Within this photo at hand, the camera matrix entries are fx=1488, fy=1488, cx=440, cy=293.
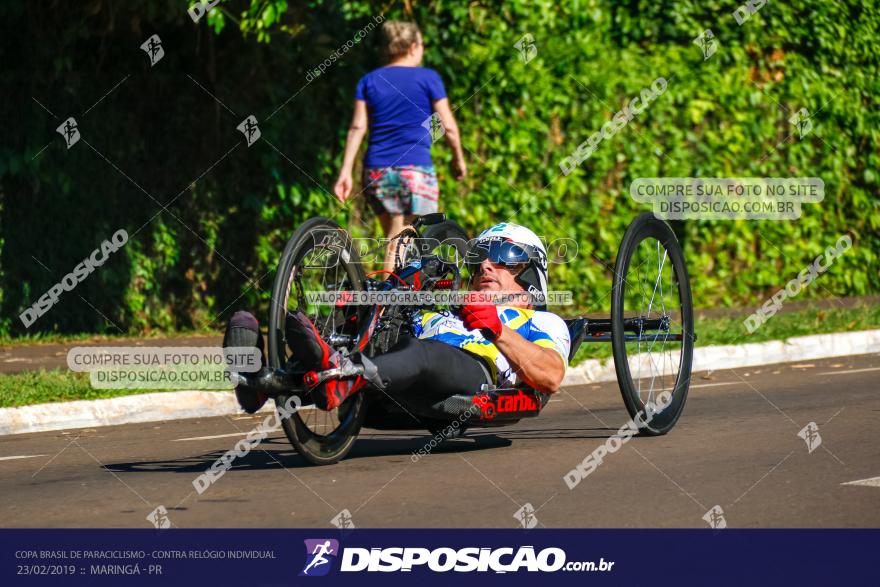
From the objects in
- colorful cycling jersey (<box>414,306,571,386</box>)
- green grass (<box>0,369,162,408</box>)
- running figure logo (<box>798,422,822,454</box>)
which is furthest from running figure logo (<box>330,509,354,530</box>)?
green grass (<box>0,369,162,408</box>)

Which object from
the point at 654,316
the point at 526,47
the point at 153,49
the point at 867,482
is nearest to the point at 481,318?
the point at 867,482

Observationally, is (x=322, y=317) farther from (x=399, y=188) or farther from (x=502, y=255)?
(x=399, y=188)

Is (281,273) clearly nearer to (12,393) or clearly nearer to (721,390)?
(12,393)

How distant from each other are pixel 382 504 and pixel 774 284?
10358 millimetres

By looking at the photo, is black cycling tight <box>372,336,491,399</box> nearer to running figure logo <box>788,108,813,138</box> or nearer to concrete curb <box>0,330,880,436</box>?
concrete curb <box>0,330,880,436</box>

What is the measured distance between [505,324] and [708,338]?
5288mm

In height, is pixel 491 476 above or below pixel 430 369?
below

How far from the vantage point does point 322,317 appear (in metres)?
6.64

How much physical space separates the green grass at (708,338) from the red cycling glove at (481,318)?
354cm

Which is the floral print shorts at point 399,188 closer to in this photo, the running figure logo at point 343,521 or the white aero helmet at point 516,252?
the white aero helmet at point 516,252

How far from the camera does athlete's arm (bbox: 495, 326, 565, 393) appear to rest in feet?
22.0

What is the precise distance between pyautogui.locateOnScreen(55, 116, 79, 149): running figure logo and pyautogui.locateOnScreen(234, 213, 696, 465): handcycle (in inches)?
223

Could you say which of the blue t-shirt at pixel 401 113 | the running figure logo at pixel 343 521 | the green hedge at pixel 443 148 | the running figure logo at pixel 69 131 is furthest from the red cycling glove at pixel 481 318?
the running figure logo at pixel 69 131

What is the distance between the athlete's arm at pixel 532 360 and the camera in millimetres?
6705
